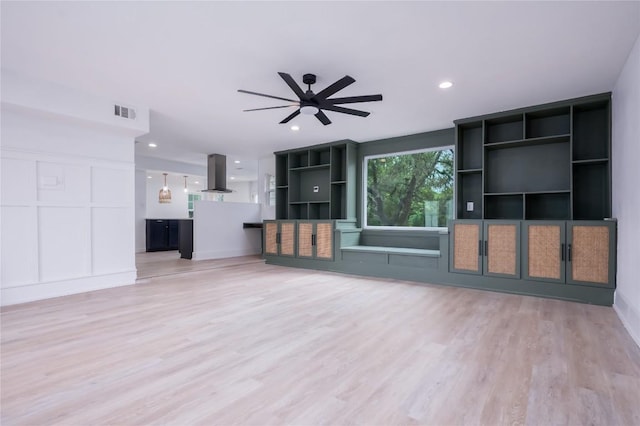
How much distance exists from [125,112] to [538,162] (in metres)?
5.80

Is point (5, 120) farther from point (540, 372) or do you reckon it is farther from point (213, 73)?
point (540, 372)

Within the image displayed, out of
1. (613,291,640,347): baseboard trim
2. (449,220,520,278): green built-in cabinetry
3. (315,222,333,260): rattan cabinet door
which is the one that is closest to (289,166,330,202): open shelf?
(315,222,333,260): rattan cabinet door

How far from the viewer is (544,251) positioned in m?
4.02

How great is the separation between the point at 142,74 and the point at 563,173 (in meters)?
5.42

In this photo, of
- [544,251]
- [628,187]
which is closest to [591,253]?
[544,251]

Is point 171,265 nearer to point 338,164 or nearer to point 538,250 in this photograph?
point 338,164

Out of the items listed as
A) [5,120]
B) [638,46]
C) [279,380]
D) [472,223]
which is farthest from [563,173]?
[5,120]

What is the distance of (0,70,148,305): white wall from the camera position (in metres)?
3.61

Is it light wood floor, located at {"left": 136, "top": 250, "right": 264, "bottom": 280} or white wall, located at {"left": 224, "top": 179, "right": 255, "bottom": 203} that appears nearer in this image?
light wood floor, located at {"left": 136, "top": 250, "right": 264, "bottom": 280}

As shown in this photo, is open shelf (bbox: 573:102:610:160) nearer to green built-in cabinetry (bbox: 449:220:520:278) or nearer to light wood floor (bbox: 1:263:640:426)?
green built-in cabinetry (bbox: 449:220:520:278)


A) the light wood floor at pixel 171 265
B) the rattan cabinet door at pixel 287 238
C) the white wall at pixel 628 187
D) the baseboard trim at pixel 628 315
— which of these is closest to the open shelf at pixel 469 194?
the white wall at pixel 628 187

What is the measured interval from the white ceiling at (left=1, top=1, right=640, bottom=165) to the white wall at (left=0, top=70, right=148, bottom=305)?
334 millimetres

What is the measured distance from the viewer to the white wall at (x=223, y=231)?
748 cm

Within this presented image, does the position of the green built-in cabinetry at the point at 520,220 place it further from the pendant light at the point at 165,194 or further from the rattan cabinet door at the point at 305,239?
the pendant light at the point at 165,194
